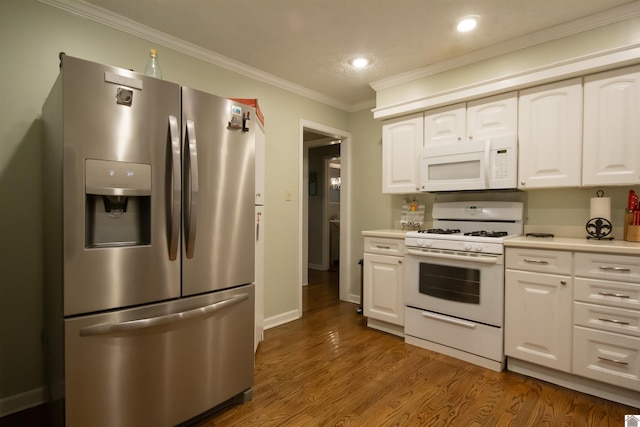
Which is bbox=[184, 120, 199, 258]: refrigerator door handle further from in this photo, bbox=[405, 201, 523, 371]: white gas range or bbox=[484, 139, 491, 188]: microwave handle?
bbox=[484, 139, 491, 188]: microwave handle

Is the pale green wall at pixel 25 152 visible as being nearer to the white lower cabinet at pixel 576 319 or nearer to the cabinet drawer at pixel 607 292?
the white lower cabinet at pixel 576 319

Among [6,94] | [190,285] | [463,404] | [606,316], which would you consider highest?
[6,94]

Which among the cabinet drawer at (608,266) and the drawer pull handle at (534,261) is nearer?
the cabinet drawer at (608,266)

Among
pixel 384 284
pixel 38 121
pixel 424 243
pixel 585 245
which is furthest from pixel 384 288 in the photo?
pixel 38 121

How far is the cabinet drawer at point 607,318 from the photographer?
6.22 ft

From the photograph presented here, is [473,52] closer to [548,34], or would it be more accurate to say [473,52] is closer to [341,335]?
[548,34]

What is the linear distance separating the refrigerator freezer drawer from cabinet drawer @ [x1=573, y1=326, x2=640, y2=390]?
2.08 metres

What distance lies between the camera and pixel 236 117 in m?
1.86

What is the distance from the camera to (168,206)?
1.60 metres

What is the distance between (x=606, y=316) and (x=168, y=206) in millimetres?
2625

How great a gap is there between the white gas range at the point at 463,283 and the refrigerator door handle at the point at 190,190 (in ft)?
6.13

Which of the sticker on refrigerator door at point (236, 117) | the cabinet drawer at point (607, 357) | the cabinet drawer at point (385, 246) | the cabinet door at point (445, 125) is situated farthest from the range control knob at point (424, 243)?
the sticker on refrigerator door at point (236, 117)

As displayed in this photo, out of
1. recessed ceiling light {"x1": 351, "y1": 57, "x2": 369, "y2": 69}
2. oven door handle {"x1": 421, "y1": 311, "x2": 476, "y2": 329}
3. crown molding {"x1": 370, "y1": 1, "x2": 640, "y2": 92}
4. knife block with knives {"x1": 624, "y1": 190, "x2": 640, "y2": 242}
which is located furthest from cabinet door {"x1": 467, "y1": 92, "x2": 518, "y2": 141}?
oven door handle {"x1": 421, "y1": 311, "x2": 476, "y2": 329}

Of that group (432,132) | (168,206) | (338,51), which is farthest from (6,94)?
(432,132)
